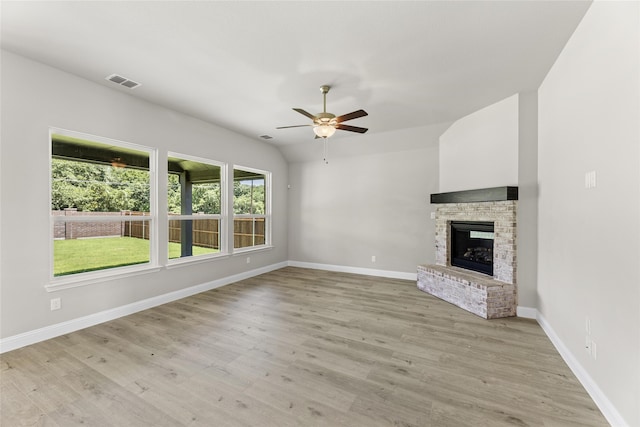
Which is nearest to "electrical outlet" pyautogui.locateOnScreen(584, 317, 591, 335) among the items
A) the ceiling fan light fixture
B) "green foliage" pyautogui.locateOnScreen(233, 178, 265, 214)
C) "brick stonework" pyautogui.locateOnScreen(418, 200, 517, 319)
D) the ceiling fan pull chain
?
"brick stonework" pyautogui.locateOnScreen(418, 200, 517, 319)

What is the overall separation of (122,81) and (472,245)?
5.65 metres

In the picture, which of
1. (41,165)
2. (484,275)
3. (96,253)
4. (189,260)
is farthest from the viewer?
(189,260)

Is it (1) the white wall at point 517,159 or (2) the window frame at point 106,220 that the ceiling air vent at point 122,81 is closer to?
(2) the window frame at point 106,220

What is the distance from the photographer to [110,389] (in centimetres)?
204

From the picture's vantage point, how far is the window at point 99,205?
3062 mm

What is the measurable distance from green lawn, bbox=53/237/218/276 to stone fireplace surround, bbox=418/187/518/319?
15.4 feet

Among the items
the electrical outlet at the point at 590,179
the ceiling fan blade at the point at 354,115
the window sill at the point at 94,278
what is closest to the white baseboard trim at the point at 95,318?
the window sill at the point at 94,278

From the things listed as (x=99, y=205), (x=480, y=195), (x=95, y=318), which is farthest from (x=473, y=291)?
(x=99, y=205)

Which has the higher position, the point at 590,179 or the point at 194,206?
the point at 590,179

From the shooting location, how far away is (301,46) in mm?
2479

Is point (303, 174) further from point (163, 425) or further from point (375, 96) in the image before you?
point (163, 425)

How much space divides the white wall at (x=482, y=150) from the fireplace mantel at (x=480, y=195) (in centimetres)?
18

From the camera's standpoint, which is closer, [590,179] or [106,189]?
[590,179]

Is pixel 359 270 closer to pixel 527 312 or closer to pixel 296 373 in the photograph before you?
pixel 527 312
